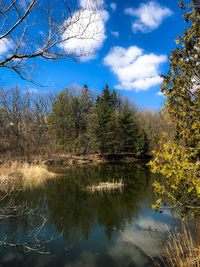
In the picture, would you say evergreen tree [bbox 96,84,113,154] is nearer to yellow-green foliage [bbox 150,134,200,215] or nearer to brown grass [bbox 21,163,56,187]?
brown grass [bbox 21,163,56,187]

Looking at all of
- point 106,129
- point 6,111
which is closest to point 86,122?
point 106,129

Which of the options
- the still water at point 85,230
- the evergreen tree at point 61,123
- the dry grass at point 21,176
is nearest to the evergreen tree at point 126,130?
the evergreen tree at point 61,123

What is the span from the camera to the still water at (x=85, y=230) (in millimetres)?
5105

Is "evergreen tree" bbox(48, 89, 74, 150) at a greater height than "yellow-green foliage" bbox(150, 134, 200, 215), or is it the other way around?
"evergreen tree" bbox(48, 89, 74, 150)

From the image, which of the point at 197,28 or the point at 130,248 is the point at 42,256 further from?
the point at 197,28

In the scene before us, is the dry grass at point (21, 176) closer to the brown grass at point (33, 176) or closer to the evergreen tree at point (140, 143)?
the brown grass at point (33, 176)

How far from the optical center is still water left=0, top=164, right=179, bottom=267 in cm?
511

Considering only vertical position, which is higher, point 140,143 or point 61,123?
point 61,123

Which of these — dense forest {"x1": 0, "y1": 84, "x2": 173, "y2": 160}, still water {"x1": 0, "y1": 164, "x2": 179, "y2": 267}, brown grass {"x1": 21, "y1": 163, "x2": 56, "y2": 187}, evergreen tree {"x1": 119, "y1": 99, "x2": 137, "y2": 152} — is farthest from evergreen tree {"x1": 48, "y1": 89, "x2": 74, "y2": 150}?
still water {"x1": 0, "y1": 164, "x2": 179, "y2": 267}

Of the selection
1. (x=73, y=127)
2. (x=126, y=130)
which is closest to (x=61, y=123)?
(x=73, y=127)

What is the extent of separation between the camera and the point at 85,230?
6.85 meters

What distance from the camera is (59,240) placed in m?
6.09

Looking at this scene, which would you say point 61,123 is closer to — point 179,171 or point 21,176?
point 21,176

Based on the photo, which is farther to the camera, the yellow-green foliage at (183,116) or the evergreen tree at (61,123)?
the evergreen tree at (61,123)
